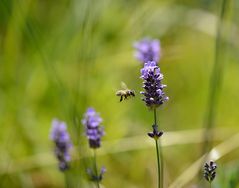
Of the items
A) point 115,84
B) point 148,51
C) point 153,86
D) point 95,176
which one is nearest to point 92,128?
point 95,176

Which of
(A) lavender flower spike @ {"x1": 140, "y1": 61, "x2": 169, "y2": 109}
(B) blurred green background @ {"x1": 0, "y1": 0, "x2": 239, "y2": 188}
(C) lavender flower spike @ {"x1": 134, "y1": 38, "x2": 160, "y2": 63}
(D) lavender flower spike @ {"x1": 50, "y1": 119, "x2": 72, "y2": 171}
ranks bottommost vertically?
(A) lavender flower spike @ {"x1": 140, "y1": 61, "x2": 169, "y2": 109}

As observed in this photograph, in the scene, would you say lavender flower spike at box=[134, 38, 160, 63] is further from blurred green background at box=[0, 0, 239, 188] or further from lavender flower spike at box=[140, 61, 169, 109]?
lavender flower spike at box=[140, 61, 169, 109]

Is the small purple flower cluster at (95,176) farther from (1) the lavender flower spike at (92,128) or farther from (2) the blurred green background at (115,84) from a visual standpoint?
(2) the blurred green background at (115,84)

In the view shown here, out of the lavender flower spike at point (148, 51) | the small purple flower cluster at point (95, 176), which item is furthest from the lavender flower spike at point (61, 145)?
the lavender flower spike at point (148, 51)

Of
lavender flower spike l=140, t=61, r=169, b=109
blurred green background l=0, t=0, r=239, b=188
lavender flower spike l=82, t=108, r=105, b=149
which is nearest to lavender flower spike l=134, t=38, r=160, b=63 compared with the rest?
blurred green background l=0, t=0, r=239, b=188

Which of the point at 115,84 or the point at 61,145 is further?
the point at 115,84

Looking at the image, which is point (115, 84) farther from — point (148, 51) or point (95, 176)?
point (95, 176)

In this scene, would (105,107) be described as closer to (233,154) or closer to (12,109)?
(12,109)

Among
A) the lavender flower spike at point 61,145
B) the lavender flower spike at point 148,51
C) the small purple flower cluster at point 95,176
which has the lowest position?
the small purple flower cluster at point 95,176
